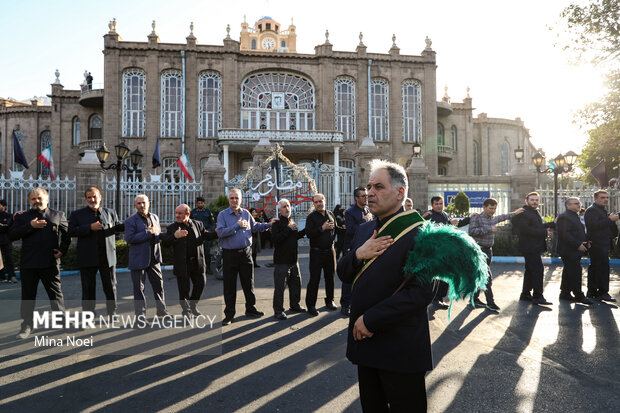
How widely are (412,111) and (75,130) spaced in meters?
25.1

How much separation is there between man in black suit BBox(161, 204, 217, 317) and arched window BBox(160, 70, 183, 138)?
75.9 feet

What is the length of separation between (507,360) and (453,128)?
33753mm

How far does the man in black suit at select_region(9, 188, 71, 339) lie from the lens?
17.4 feet

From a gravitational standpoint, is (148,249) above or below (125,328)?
above

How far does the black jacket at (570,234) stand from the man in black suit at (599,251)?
0.31 m

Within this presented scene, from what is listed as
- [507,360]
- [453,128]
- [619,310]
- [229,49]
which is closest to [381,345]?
[507,360]

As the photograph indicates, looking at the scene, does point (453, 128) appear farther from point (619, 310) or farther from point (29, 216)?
point (29, 216)

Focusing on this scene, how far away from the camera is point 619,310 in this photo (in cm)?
648

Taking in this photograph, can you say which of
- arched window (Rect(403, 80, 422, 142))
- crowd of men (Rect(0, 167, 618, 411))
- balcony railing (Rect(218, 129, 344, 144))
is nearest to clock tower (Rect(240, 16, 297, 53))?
arched window (Rect(403, 80, 422, 142))

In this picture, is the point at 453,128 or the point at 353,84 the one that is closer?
the point at 353,84

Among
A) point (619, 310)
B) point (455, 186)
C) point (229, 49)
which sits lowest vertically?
point (619, 310)

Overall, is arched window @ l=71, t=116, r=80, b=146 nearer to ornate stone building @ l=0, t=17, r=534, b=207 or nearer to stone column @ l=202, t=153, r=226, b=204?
ornate stone building @ l=0, t=17, r=534, b=207

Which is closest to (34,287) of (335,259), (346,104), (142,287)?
(142,287)

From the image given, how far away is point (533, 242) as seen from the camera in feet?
22.5
